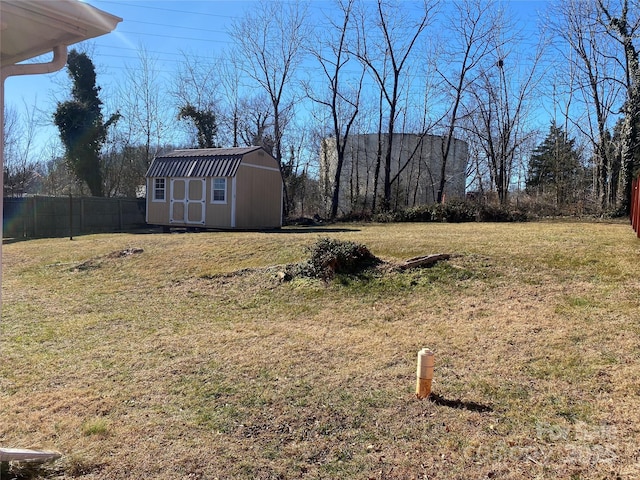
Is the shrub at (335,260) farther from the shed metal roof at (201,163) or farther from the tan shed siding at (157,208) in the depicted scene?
the tan shed siding at (157,208)

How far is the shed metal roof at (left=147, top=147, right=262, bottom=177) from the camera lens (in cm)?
1580

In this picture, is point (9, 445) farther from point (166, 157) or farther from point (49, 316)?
point (166, 157)

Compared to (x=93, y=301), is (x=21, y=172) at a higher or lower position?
higher

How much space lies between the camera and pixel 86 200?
61.8 feet

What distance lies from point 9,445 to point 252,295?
3983 mm

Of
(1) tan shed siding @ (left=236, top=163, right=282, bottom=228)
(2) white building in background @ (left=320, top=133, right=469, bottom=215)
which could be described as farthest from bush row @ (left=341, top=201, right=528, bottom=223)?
(2) white building in background @ (left=320, top=133, right=469, bottom=215)

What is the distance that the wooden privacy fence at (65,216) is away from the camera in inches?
690

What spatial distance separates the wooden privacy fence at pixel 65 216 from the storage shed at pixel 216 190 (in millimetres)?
3004

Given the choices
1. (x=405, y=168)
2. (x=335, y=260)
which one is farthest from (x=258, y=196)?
(x=405, y=168)

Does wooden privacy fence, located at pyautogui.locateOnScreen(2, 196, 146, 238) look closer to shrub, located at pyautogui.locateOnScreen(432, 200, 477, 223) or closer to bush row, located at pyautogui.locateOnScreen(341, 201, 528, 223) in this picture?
bush row, located at pyautogui.locateOnScreen(341, 201, 528, 223)

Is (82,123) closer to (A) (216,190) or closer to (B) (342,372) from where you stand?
(A) (216,190)

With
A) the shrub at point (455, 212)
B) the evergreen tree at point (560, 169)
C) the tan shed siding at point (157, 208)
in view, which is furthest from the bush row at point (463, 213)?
the tan shed siding at point (157, 208)

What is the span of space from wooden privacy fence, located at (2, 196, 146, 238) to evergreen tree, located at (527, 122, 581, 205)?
18709 mm

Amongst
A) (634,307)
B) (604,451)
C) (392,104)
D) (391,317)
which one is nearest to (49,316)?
(391,317)
